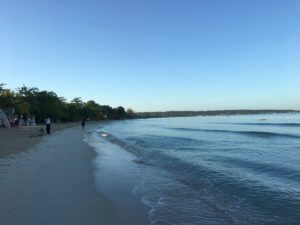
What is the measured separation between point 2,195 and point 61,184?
2.20 m

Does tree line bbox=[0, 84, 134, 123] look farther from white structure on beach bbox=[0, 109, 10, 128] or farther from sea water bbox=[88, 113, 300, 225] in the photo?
sea water bbox=[88, 113, 300, 225]

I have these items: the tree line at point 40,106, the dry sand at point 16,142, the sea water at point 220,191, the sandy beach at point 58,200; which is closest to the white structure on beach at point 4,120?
the tree line at point 40,106

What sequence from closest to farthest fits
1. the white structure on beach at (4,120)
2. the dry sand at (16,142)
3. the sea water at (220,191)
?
1. the sea water at (220,191)
2. the dry sand at (16,142)
3. the white structure on beach at (4,120)

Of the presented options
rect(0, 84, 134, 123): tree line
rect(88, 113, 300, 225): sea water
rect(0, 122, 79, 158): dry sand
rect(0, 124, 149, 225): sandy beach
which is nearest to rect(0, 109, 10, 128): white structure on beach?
rect(0, 84, 134, 123): tree line

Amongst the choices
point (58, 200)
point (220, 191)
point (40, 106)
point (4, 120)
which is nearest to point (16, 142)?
point (58, 200)

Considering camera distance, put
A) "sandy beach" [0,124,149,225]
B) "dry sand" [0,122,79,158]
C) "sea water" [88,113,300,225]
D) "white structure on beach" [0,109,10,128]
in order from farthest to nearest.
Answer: "white structure on beach" [0,109,10,128]
"dry sand" [0,122,79,158]
"sea water" [88,113,300,225]
"sandy beach" [0,124,149,225]

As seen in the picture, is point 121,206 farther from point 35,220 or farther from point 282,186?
point 282,186

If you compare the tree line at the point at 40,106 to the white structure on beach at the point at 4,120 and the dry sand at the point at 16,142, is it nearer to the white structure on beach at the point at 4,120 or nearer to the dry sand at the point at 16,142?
the white structure on beach at the point at 4,120

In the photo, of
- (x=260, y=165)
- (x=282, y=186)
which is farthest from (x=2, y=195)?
(x=260, y=165)

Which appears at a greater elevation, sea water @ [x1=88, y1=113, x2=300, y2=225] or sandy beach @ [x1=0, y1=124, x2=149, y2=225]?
sandy beach @ [x1=0, y1=124, x2=149, y2=225]

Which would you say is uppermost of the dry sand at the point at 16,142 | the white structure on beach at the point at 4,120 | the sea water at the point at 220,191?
the white structure on beach at the point at 4,120

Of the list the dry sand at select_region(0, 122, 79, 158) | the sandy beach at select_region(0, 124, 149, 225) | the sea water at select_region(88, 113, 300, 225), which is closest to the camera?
the sandy beach at select_region(0, 124, 149, 225)

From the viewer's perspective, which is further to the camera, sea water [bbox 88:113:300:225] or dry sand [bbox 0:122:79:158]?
dry sand [bbox 0:122:79:158]

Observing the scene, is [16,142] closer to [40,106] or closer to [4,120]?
[4,120]
